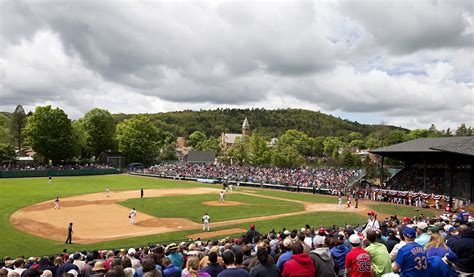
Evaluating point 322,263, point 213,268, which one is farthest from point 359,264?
point 213,268

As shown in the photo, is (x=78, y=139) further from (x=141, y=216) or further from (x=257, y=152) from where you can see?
(x=141, y=216)

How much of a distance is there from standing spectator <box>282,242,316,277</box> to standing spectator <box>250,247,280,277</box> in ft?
0.72

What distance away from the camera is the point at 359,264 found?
6.20 meters

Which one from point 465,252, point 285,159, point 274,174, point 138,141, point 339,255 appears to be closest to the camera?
point 465,252

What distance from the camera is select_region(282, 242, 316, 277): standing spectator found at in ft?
19.6

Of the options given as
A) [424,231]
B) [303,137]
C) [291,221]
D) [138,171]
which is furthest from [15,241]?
[303,137]

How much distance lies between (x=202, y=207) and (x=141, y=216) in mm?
6316

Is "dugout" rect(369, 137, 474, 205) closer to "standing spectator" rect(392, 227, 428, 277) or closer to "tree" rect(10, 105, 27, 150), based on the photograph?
"standing spectator" rect(392, 227, 428, 277)

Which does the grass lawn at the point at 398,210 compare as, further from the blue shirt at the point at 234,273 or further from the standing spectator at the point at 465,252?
the blue shirt at the point at 234,273

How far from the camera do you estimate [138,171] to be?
7531 centimetres

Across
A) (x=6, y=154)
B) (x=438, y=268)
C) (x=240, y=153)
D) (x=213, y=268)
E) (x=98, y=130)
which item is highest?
(x=98, y=130)

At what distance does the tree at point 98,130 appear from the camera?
8631 centimetres

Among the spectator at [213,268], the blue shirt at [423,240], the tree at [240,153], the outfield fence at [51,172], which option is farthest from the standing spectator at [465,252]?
the tree at [240,153]

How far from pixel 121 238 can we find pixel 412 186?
112ft
